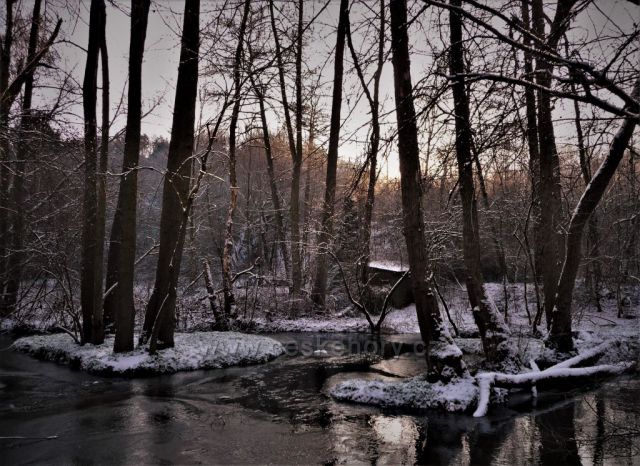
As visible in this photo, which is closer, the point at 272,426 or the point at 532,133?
the point at 532,133

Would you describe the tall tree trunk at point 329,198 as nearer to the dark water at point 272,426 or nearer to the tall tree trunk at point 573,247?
the dark water at point 272,426

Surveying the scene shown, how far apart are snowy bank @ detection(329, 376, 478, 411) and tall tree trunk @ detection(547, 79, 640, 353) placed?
3132mm

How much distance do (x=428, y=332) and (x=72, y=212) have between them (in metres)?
13.3

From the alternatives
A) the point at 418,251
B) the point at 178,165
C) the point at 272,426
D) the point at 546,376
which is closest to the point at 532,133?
the point at 418,251

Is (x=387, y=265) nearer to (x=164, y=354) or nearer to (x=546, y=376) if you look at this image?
(x=164, y=354)

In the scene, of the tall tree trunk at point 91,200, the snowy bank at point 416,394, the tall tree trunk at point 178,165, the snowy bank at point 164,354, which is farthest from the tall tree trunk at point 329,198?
the snowy bank at point 416,394

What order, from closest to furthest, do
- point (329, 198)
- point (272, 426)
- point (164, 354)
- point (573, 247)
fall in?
point (272, 426) < point (573, 247) < point (164, 354) < point (329, 198)

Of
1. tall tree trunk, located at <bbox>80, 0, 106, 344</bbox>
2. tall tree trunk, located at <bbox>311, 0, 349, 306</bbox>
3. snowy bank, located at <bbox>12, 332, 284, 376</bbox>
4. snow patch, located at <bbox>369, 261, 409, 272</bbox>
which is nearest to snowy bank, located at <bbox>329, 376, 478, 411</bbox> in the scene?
snowy bank, located at <bbox>12, 332, 284, 376</bbox>

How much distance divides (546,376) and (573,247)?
2.79 metres

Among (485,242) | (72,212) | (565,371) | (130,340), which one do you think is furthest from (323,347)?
(485,242)

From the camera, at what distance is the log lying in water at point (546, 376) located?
7.63 m

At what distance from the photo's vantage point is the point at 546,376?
8.15 metres

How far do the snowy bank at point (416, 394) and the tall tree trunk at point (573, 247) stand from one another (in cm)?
313

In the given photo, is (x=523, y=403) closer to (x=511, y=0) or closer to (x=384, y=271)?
(x=511, y=0)
